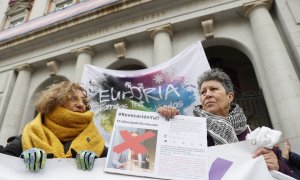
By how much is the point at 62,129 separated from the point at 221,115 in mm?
1809

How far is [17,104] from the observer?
38.2 feet

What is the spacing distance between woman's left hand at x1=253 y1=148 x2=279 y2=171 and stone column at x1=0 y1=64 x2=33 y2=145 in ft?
35.5

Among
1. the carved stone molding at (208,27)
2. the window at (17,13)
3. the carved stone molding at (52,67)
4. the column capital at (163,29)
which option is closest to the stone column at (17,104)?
the carved stone molding at (52,67)

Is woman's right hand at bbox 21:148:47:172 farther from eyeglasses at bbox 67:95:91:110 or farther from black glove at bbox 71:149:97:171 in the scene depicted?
eyeglasses at bbox 67:95:91:110

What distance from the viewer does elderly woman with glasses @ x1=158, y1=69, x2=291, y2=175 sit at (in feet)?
7.29

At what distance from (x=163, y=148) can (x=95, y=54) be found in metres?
9.98

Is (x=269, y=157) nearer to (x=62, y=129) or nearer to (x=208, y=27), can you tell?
(x=62, y=129)

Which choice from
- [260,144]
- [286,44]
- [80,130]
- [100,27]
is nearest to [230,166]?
[260,144]

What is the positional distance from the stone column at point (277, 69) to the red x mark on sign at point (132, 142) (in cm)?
545

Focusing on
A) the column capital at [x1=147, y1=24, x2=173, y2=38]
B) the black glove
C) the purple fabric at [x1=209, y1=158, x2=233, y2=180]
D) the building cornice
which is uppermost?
the building cornice

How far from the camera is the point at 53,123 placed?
112 inches

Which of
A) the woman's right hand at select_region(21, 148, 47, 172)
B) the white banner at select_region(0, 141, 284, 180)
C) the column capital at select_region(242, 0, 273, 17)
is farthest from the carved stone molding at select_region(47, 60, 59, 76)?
the woman's right hand at select_region(21, 148, 47, 172)

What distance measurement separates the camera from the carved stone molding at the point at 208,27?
32.1 feet

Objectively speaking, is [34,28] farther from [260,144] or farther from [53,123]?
[260,144]
